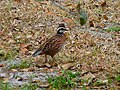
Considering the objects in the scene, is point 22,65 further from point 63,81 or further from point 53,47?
point 63,81

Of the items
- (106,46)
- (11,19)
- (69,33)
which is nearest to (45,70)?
(106,46)

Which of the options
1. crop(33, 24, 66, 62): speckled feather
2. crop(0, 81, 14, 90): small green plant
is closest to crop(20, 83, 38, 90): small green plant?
crop(0, 81, 14, 90): small green plant

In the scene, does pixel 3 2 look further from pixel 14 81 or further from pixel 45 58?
pixel 14 81

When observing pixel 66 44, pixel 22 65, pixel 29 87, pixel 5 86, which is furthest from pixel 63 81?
pixel 66 44

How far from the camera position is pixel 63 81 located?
23.9ft

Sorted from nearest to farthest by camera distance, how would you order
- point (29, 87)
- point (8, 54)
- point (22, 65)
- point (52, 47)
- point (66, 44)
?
point (29, 87), point (22, 65), point (52, 47), point (8, 54), point (66, 44)

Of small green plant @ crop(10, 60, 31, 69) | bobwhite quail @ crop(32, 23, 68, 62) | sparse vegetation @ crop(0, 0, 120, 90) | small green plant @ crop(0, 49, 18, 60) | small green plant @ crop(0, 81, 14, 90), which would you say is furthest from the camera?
small green plant @ crop(0, 49, 18, 60)

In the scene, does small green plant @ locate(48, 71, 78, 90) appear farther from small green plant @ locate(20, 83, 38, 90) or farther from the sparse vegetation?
small green plant @ locate(20, 83, 38, 90)

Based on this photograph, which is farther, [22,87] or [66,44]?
[66,44]

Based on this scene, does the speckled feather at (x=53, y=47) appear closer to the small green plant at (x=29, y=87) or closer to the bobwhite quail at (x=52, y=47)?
the bobwhite quail at (x=52, y=47)

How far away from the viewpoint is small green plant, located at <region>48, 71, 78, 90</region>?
283 inches

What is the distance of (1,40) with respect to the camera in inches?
399

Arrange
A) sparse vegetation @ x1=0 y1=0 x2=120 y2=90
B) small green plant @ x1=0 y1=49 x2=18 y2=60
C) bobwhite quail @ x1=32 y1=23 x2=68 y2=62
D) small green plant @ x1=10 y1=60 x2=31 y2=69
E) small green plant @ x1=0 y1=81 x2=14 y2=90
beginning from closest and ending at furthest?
small green plant @ x1=0 y1=81 x2=14 y2=90 → sparse vegetation @ x1=0 y1=0 x2=120 y2=90 → small green plant @ x1=10 y1=60 x2=31 y2=69 → bobwhite quail @ x1=32 y1=23 x2=68 y2=62 → small green plant @ x1=0 y1=49 x2=18 y2=60

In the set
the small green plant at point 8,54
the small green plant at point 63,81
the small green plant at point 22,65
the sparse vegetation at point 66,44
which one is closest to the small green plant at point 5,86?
the sparse vegetation at point 66,44
